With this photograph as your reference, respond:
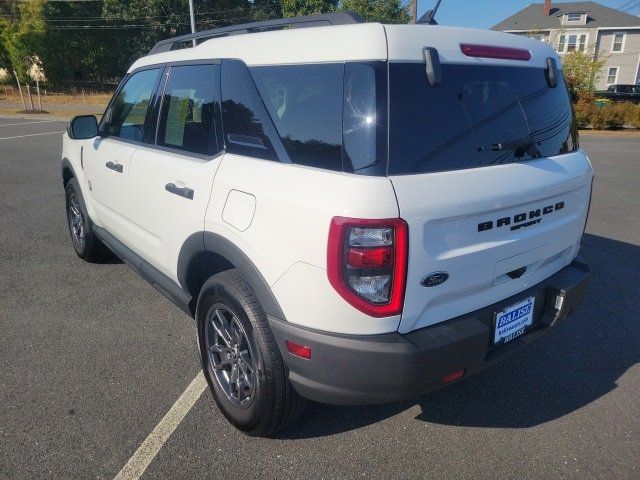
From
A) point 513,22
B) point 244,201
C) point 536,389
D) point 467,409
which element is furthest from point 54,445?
point 513,22

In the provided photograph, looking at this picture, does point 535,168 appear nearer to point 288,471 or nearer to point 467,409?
point 467,409

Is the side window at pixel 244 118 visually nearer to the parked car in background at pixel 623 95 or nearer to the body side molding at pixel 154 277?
the body side molding at pixel 154 277

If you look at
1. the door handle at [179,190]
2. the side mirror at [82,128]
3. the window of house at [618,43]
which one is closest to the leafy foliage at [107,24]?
the window of house at [618,43]

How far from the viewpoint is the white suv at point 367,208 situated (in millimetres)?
1877

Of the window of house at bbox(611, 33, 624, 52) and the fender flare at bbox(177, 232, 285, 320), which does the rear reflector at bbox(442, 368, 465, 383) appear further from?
the window of house at bbox(611, 33, 624, 52)

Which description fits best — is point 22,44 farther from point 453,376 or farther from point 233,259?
point 453,376

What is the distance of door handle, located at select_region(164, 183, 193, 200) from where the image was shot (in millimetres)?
2617

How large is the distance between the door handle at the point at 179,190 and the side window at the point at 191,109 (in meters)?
0.23

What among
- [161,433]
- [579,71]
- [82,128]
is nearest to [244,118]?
[161,433]

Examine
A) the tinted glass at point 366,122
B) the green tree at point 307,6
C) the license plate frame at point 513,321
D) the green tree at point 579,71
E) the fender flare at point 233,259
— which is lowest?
the license plate frame at point 513,321

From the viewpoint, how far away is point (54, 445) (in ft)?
7.89

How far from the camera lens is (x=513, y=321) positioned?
2342mm

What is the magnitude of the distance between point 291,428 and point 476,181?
1.57m

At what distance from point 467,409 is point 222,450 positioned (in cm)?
137
